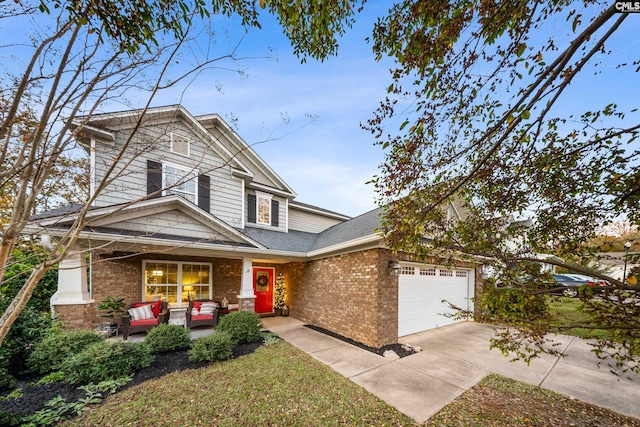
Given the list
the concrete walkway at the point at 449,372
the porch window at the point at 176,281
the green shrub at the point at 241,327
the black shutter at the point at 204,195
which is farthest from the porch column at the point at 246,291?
the black shutter at the point at 204,195

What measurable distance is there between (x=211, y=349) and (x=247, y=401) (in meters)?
1.98

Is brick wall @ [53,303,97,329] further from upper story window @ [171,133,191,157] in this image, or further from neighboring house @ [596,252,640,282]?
neighboring house @ [596,252,640,282]

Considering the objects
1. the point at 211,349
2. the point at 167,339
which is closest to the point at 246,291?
the point at 167,339

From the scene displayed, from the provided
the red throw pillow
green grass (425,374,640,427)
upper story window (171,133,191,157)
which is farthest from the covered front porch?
green grass (425,374,640,427)

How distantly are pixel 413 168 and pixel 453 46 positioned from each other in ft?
4.48

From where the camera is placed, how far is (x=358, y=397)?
409 centimetres

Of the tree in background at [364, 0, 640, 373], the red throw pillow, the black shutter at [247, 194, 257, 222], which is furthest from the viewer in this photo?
the black shutter at [247, 194, 257, 222]

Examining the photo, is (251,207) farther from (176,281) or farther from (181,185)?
(176,281)

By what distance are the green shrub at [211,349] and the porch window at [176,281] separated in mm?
Result: 3975

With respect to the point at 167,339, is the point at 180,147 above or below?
above

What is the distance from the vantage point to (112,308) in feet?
23.6

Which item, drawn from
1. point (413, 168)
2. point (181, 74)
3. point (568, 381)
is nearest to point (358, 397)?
point (413, 168)

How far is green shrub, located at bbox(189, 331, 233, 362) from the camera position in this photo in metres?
5.43

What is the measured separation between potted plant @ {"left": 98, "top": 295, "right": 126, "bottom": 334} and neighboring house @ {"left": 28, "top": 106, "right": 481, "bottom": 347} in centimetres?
38
